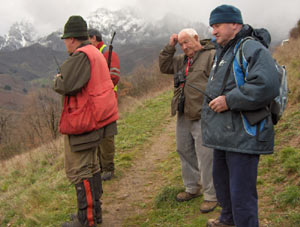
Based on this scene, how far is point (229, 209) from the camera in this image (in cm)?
301

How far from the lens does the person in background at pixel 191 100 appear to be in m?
3.51

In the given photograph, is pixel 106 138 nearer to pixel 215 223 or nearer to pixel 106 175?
pixel 106 175

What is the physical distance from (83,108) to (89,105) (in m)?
0.07

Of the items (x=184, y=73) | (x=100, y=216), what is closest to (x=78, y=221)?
(x=100, y=216)

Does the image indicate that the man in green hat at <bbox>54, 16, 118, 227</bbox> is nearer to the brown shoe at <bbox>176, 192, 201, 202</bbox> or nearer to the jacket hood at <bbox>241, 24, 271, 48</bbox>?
the brown shoe at <bbox>176, 192, 201, 202</bbox>

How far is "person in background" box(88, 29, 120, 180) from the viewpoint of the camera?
493cm

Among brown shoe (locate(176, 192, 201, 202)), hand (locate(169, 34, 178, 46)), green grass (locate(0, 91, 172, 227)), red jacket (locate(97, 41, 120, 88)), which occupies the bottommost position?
green grass (locate(0, 91, 172, 227))

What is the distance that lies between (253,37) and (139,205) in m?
2.77

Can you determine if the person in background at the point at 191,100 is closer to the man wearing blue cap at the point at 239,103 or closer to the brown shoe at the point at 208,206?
the brown shoe at the point at 208,206

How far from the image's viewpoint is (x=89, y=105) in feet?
10.4

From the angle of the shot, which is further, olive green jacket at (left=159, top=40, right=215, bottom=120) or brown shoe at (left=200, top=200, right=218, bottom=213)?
brown shoe at (left=200, top=200, right=218, bottom=213)

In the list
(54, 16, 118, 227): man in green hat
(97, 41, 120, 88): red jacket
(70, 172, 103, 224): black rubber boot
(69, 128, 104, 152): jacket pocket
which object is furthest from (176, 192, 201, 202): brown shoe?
(97, 41, 120, 88): red jacket

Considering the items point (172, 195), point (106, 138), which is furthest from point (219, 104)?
point (106, 138)

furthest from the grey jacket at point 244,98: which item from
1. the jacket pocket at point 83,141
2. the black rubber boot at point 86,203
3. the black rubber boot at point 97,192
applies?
the black rubber boot at point 97,192
